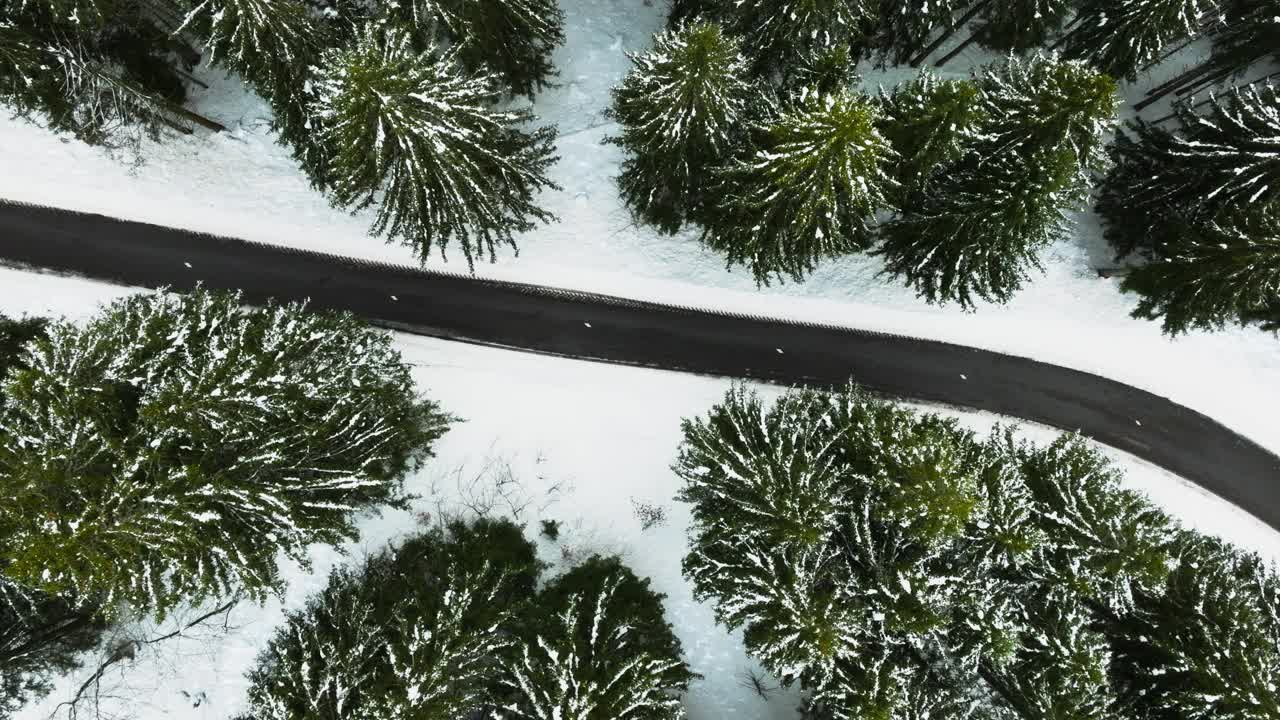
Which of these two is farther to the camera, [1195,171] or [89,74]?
[1195,171]

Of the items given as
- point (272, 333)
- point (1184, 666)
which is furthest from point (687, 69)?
point (1184, 666)

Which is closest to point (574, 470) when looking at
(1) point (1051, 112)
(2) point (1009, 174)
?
(2) point (1009, 174)

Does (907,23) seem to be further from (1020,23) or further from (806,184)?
Result: (806,184)

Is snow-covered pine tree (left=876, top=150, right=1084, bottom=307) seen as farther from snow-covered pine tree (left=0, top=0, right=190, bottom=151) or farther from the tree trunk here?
snow-covered pine tree (left=0, top=0, right=190, bottom=151)

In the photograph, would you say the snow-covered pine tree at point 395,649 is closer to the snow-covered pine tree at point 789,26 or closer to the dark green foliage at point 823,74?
the dark green foliage at point 823,74

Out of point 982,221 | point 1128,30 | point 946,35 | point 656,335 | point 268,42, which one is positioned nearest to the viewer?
point 268,42

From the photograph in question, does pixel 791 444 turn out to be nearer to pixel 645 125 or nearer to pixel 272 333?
pixel 645 125
